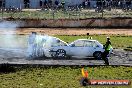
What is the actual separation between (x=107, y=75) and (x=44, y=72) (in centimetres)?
320

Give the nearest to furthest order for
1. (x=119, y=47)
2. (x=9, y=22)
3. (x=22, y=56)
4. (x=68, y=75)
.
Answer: (x=68, y=75)
(x=22, y=56)
(x=119, y=47)
(x=9, y=22)

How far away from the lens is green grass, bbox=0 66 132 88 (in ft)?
58.5

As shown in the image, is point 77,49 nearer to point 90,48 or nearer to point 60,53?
point 90,48

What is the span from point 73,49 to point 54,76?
5839 mm

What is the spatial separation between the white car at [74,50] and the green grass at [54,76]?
330 cm

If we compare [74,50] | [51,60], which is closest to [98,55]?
[74,50]

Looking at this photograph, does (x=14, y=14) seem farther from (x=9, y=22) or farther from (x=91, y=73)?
(x=91, y=73)

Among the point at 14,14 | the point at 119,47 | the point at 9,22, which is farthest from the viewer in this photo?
the point at 14,14

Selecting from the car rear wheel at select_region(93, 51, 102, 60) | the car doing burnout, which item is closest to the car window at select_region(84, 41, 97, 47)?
the car doing burnout

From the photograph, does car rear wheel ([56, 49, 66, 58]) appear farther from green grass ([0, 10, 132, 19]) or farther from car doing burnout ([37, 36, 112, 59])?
green grass ([0, 10, 132, 19])

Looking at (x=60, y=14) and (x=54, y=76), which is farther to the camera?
(x=60, y=14)

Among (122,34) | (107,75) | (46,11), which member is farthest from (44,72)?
(46,11)

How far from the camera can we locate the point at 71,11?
47156 mm

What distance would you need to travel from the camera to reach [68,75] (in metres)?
19.8
